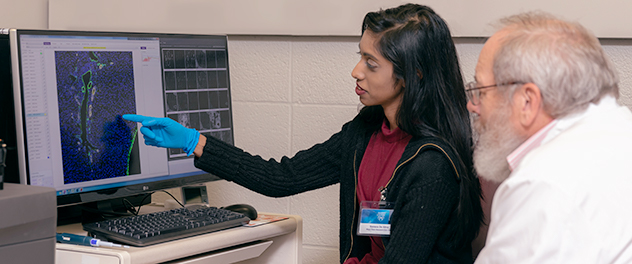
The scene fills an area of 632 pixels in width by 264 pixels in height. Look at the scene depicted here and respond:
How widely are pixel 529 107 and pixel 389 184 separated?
48cm

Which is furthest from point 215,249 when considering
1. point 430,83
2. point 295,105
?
point 295,105

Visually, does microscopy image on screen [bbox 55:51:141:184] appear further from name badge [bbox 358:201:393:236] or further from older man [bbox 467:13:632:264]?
older man [bbox 467:13:632:264]

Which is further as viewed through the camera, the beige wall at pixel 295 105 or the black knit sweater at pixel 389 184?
the beige wall at pixel 295 105

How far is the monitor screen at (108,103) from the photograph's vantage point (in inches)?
51.7

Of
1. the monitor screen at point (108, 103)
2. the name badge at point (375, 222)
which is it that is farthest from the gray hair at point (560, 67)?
the monitor screen at point (108, 103)

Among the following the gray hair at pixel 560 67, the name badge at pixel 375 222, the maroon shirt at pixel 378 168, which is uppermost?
the gray hair at pixel 560 67

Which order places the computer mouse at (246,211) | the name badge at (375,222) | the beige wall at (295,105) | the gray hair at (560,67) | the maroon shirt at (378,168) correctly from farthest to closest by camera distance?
the beige wall at (295,105) → the computer mouse at (246,211) → the maroon shirt at (378,168) → the name badge at (375,222) → the gray hair at (560,67)

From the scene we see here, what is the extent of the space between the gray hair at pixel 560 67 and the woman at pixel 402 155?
391 mm

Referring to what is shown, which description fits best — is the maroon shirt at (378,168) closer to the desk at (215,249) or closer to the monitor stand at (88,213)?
the desk at (215,249)

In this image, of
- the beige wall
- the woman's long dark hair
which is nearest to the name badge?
the woman's long dark hair

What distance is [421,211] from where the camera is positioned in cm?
130

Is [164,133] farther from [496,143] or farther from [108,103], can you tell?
[496,143]

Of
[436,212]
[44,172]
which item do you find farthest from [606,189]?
[44,172]

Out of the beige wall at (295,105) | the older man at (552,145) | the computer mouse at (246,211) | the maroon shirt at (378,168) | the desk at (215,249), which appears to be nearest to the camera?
the older man at (552,145)
